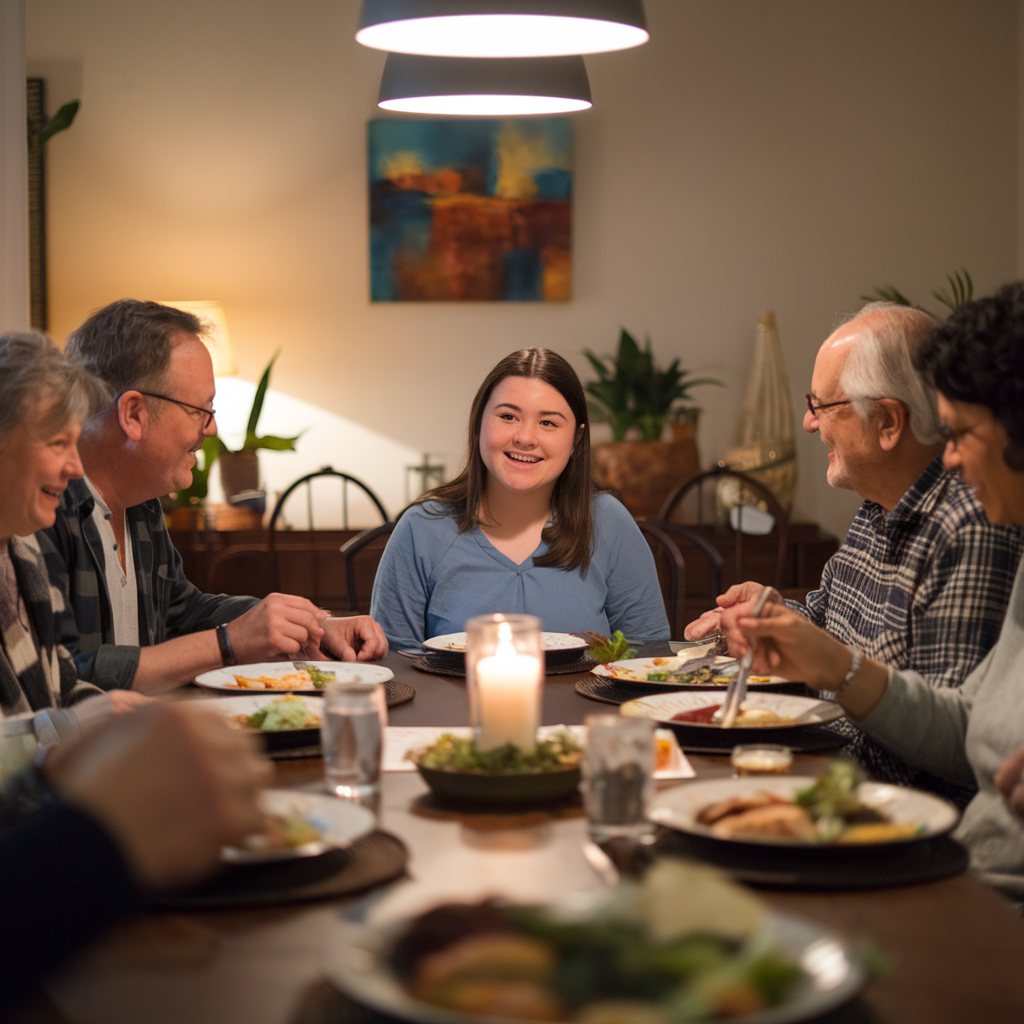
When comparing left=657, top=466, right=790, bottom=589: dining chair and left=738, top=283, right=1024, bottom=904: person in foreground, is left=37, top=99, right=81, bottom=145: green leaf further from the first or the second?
left=738, top=283, right=1024, bottom=904: person in foreground

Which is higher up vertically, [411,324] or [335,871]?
[411,324]

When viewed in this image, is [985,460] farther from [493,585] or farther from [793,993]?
[493,585]

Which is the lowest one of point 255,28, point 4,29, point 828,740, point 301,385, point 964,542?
point 828,740

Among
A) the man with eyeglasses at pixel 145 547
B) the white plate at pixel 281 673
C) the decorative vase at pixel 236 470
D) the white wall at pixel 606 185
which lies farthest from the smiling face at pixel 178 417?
the white wall at pixel 606 185

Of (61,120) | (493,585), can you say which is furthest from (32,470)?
(61,120)

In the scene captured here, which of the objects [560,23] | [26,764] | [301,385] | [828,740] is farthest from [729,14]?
[26,764]

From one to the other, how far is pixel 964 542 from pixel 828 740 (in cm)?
35

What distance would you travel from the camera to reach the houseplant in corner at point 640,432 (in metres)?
4.13

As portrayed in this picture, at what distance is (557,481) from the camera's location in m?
2.51

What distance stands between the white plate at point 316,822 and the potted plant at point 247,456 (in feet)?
10.6

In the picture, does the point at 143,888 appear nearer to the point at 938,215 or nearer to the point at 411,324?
the point at 411,324

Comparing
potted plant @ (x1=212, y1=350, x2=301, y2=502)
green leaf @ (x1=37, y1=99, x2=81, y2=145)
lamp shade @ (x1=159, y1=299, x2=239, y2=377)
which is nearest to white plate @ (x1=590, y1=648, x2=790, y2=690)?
potted plant @ (x1=212, y1=350, x2=301, y2=502)

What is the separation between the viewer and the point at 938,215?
457 centimetres

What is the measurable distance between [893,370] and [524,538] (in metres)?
0.90
